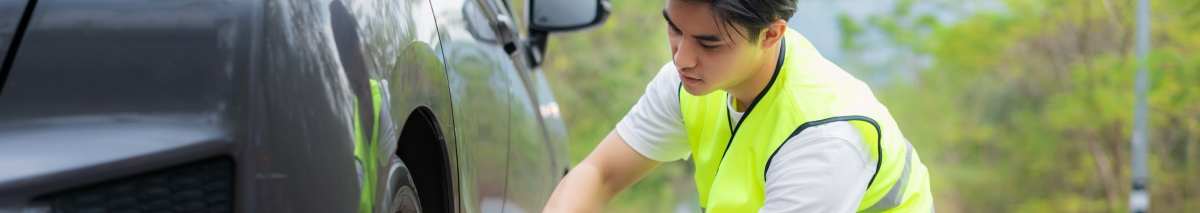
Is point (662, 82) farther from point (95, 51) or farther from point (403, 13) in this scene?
point (95, 51)

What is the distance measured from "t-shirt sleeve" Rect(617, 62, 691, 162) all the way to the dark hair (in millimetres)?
515

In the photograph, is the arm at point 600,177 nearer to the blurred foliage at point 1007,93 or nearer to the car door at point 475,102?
the car door at point 475,102

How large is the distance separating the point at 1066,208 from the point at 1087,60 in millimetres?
4651

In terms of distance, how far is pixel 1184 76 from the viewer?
14414 mm

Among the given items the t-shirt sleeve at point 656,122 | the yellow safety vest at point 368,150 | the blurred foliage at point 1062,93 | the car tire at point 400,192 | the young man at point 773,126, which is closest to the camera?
the yellow safety vest at point 368,150

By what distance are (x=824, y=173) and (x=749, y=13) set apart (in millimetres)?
282

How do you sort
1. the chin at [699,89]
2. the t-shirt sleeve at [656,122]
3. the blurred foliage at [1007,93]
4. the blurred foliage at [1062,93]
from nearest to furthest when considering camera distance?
the chin at [699,89] → the t-shirt sleeve at [656,122] → the blurred foliage at [1062,93] → the blurred foliage at [1007,93]

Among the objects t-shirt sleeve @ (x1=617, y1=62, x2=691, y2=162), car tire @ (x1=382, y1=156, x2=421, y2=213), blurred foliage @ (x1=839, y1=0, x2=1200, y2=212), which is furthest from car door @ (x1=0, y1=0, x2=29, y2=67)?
blurred foliage @ (x1=839, y1=0, x2=1200, y2=212)

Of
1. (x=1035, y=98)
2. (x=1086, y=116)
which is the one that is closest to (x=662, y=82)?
(x=1086, y=116)

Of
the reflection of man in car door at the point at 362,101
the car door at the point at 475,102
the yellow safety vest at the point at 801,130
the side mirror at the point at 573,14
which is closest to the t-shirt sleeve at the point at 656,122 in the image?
the yellow safety vest at the point at 801,130

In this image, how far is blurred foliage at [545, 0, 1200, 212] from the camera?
1856 centimetres

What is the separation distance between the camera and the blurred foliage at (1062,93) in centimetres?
1639

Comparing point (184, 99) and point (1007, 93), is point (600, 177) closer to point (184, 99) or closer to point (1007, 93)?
point (184, 99)

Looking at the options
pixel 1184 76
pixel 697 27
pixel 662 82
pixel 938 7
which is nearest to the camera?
pixel 697 27
